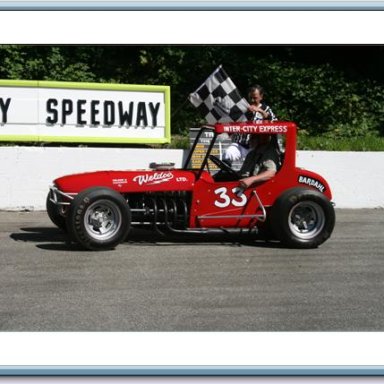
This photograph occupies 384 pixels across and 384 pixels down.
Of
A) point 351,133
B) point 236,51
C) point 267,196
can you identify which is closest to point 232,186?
point 267,196

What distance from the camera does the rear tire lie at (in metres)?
8.81

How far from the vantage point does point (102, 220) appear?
8.55 meters

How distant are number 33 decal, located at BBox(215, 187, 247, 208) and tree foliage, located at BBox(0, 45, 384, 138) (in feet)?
20.4

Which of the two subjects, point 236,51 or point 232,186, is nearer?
point 232,186

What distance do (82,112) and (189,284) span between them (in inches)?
235

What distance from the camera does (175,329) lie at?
5.66m

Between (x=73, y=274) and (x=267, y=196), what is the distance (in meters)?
2.59

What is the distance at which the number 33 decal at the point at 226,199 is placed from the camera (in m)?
8.85

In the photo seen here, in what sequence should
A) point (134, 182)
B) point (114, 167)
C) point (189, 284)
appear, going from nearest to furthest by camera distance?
1. point (189, 284)
2. point (134, 182)
3. point (114, 167)

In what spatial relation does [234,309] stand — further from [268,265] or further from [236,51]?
[236,51]

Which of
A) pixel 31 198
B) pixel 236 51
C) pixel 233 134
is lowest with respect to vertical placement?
pixel 31 198

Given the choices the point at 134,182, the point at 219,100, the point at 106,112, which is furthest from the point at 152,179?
the point at 219,100

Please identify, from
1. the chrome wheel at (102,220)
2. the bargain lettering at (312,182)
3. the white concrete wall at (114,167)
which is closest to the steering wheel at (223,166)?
the bargain lettering at (312,182)
